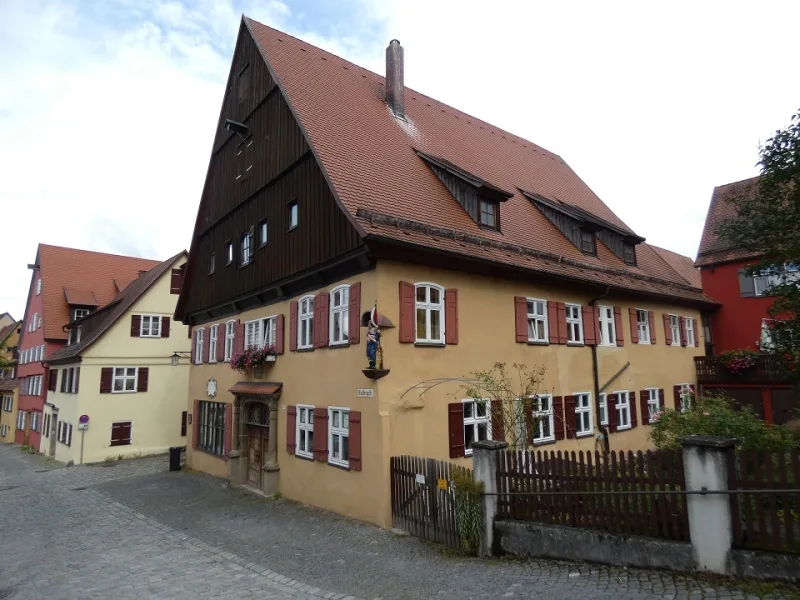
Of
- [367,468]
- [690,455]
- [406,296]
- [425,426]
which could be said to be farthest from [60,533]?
[690,455]

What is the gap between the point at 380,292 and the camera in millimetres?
10898

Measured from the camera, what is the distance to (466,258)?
11.8m

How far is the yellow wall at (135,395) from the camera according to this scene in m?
25.1

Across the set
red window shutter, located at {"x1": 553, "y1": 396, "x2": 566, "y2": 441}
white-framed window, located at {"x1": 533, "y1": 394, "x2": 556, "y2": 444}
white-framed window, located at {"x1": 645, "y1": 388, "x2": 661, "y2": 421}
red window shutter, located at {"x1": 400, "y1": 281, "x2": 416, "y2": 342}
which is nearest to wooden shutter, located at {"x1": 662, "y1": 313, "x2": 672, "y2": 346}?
white-framed window, located at {"x1": 645, "y1": 388, "x2": 661, "y2": 421}

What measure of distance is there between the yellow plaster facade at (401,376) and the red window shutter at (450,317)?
0.62 ft

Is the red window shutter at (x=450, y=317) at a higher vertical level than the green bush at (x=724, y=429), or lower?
higher

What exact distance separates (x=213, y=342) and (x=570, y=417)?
39.0ft

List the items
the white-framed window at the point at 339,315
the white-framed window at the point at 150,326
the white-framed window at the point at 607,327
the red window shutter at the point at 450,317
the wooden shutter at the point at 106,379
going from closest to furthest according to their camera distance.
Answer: the red window shutter at the point at 450,317, the white-framed window at the point at 339,315, the white-framed window at the point at 607,327, the wooden shutter at the point at 106,379, the white-framed window at the point at 150,326

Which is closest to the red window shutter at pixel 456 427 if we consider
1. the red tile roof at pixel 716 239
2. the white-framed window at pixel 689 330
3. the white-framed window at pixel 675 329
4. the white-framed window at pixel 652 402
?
the white-framed window at pixel 652 402

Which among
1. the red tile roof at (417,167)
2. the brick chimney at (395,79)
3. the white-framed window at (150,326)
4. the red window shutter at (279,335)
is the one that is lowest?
the red window shutter at (279,335)

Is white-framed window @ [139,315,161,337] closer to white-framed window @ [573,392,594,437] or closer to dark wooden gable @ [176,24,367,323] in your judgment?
dark wooden gable @ [176,24,367,323]

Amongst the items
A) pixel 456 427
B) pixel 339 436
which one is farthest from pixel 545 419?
pixel 339 436

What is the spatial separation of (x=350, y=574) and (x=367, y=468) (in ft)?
9.52

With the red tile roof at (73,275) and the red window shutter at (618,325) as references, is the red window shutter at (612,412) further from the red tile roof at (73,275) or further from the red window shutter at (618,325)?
the red tile roof at (73,275)
